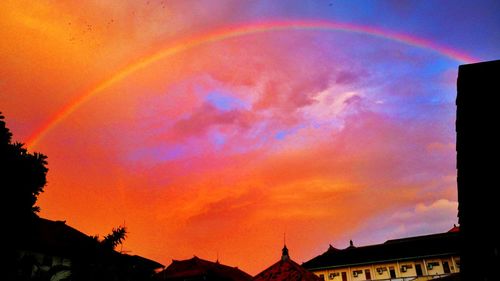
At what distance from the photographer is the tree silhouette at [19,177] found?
15.6 feet

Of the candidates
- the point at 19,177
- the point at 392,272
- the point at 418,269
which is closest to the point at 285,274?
the point at 19,177

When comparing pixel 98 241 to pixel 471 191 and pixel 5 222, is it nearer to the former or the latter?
pixel 5 222

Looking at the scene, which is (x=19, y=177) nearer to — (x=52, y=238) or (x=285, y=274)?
(x=285, y=274)

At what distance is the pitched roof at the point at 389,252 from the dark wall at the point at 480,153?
150ft

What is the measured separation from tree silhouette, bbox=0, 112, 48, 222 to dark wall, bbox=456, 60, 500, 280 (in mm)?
6621

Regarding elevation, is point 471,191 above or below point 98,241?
above

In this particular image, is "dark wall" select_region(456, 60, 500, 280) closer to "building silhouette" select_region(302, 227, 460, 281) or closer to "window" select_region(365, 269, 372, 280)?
"building silhouette" select_region(302, 227, 460, 281)

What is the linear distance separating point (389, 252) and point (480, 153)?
5150 cm

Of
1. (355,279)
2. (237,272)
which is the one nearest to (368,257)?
(355,279)

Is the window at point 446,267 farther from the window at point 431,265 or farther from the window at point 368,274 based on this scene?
the window at point 368,274

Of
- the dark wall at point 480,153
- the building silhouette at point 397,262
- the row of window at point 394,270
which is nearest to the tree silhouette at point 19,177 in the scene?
the dark wall at point 480,153

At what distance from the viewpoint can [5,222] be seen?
15.2ft

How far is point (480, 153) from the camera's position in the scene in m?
5.71

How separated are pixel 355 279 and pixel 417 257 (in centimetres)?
900
